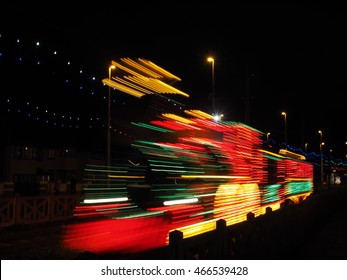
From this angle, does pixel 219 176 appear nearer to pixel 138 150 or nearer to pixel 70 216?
pixel 138 150

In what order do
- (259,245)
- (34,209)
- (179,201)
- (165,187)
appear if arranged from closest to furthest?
(259,245)
(165,187)
(179,201)
(34,209)

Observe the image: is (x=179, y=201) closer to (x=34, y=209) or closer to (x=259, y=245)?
(x=259, y=245)

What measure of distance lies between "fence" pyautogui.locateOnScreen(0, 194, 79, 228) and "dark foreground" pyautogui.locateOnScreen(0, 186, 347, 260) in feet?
1.23

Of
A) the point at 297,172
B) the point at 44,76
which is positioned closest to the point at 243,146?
the point at 297,172

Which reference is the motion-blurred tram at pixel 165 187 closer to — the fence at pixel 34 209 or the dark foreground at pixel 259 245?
the dark foreground at pixel 259 245

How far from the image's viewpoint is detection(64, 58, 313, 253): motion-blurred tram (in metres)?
10.9

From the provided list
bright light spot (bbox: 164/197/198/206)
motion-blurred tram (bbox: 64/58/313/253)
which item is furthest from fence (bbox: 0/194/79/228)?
bright light spot (bbox: 164/197/198/206)

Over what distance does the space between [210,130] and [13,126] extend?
3150 cm

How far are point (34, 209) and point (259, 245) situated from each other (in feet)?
39.3

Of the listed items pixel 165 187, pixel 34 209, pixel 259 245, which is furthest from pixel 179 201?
pixel 34 209

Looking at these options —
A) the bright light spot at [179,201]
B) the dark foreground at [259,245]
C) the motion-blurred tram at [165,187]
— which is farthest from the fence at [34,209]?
the bright light spot at [179,201]

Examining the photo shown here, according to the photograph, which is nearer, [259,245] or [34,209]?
[259,245]

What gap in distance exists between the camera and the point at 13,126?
41.8m

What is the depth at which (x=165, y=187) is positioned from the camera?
10.8 metres
